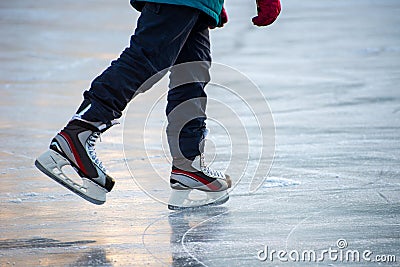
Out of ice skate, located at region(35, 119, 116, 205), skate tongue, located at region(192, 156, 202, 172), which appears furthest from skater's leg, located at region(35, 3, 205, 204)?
skate tongue, located at region(192, 156, 202, 172)

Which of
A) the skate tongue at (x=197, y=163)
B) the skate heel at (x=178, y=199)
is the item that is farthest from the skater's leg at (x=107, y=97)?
the skate tongue at (x=197, y=163)

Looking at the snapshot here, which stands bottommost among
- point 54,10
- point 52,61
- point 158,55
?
point 54,10

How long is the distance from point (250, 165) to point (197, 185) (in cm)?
79

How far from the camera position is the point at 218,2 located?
404 centimetres

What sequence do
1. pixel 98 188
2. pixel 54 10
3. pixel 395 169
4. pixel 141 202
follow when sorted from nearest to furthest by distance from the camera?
pixel 98 188
pixel 141 202
pixel 395 169
pixel 54 10

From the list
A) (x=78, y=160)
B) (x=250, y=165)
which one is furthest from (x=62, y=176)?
(x=250, y=165)

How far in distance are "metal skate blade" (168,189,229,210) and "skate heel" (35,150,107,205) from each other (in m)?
0.42

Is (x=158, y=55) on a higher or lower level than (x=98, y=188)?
higher

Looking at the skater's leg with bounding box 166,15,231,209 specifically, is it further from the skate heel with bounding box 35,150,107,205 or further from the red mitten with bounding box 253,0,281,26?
the skate heel with bounding box 35,150,107,205

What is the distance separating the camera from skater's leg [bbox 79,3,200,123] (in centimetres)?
382

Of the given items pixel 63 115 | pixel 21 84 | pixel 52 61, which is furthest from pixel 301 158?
pixel 52 61

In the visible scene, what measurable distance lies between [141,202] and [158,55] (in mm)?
729

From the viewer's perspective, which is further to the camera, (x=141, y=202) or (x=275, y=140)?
(x=275, y=140)

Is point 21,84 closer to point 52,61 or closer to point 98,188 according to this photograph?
point 52,61
